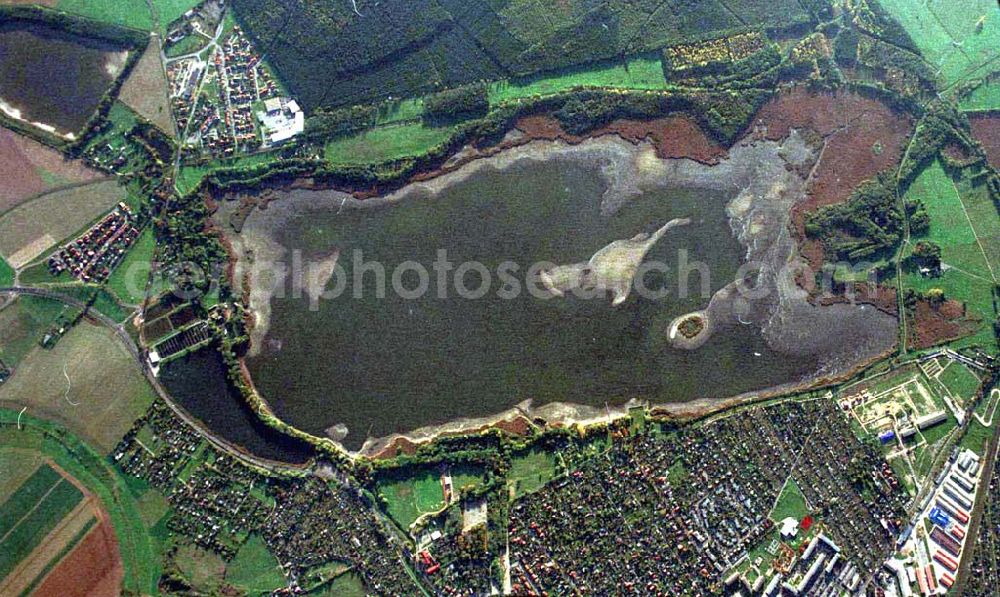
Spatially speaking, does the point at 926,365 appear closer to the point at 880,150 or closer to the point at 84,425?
the point at 880,150

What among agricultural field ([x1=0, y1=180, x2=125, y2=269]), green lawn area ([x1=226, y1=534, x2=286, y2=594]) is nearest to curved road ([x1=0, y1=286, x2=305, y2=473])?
agricultural field ([x1=0, y1=180, x2=125, y2=269])

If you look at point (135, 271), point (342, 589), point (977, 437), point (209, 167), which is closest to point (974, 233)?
point (977, 437)

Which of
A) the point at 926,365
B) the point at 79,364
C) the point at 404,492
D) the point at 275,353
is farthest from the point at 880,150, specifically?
the point at 79,364

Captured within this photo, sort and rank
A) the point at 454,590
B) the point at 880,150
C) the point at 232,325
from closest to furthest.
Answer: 1. the point at 454,590
2. the point at 232,325
3. the point at 880,150

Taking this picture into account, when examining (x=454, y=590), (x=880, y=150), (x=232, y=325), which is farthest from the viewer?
(x=880, y=150)

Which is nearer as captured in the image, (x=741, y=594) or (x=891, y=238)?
(x=741, y=594)

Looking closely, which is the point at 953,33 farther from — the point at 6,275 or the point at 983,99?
the point at 6,275
